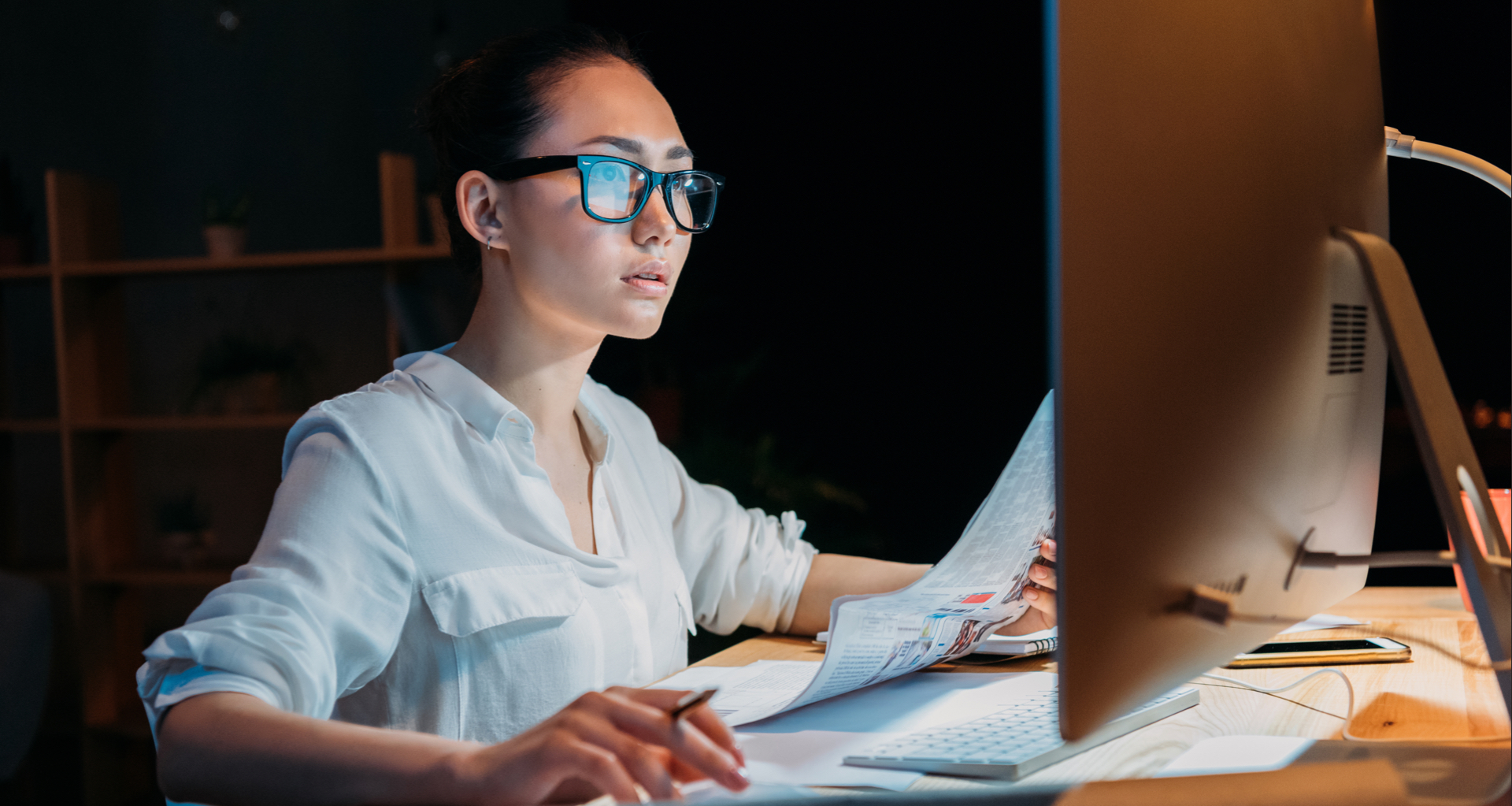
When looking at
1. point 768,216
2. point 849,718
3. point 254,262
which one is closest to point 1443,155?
point 849,718

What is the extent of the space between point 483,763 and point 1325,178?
597 millimetres

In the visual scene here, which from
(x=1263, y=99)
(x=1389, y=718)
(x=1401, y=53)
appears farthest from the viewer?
(x=1401, y=53)

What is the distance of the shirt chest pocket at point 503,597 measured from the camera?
984 millimetres

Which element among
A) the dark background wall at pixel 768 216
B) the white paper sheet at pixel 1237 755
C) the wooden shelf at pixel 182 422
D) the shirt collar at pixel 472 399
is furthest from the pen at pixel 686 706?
the wooden shelf at pixel 182 422

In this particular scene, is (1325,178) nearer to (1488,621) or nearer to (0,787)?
(1488,621)

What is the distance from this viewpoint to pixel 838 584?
4.21ft

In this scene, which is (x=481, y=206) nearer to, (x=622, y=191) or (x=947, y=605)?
(x=622, y=191)

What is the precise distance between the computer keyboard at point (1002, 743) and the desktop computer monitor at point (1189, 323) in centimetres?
13

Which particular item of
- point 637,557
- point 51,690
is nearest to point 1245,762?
point 637,557

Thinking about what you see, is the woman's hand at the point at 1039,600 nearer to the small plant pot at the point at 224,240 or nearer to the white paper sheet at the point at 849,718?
the white paper sheet at the point at 849,718

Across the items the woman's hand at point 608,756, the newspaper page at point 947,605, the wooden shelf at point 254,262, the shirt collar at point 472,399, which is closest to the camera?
the woman's hand at point 608,756

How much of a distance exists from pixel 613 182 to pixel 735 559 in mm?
518

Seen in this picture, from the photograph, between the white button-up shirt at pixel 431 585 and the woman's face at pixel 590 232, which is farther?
the woman's face at pixel 590 232

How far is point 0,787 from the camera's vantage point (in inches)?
131
